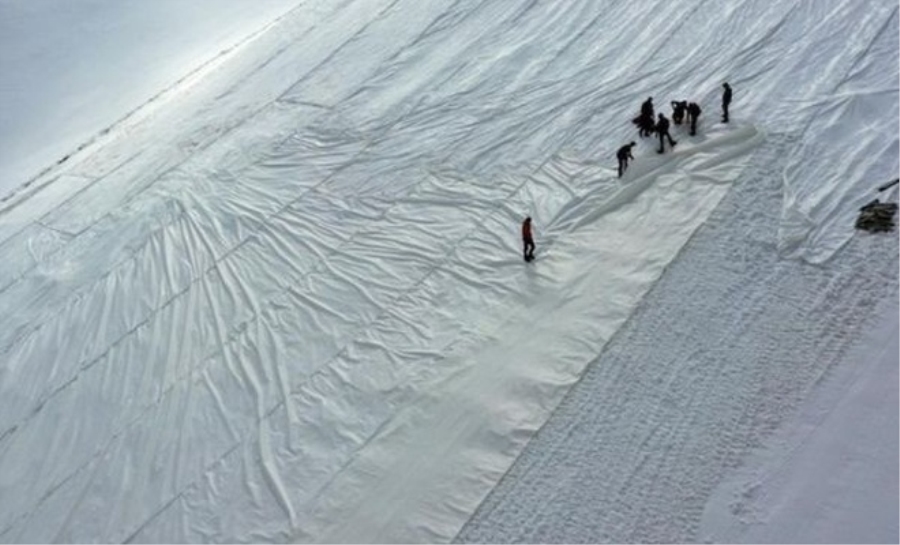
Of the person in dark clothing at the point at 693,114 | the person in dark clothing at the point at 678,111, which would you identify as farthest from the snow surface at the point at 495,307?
the person in dark clothing at the point at 678,111

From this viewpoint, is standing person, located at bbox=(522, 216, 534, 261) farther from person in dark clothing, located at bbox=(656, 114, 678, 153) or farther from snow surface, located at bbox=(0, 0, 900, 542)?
person in dark clothing, located at bbox=(656, 114, 678, 153)

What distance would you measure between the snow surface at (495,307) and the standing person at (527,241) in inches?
7.6

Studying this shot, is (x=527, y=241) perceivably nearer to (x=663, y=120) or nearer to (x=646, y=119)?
(x=663, y=120)

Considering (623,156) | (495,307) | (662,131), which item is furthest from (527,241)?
(662,131)

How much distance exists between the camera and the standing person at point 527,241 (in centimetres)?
991

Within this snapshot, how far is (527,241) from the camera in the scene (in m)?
10.0

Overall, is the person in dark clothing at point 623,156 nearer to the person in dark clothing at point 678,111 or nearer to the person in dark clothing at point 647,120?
the person in dark clothing at point 647,120

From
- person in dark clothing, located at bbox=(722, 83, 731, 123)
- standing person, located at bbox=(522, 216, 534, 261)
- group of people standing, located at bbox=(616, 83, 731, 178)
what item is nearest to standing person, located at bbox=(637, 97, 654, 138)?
group of people standing, located at bbox=(616, 83, 731, 178)

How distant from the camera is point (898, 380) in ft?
24.9

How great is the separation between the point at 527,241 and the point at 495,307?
2.94 feet

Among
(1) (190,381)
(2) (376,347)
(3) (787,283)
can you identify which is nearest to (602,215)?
(3) (787,283)

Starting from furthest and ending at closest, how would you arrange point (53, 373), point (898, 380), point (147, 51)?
point (147, 51) → point (53, 373) → point (898, 380)

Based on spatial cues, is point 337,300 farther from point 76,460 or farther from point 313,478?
point 76,460

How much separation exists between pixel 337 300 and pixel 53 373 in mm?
4162
